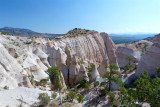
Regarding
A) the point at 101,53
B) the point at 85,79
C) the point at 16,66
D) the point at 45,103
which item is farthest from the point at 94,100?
the point at 101,53

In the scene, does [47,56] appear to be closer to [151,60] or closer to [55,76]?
[55,76]

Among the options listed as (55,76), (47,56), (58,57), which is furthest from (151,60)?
(47,56)

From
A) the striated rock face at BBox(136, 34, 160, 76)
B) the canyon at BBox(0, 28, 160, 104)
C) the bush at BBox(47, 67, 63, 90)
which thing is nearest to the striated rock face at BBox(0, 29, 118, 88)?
the canyon at BBox(0, 28, 160, 104)

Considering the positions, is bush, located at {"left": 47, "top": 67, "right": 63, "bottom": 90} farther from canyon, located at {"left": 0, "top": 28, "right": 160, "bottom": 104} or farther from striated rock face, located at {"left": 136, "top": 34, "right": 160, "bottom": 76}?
striated rock face, located at {"left": 136, "top": 34, "right": 160, "bottom": 76}

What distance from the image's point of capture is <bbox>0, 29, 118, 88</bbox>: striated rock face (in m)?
16.0

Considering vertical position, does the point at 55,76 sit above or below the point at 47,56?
below

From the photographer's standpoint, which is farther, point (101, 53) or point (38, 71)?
point (101, 53)

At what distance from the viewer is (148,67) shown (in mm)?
17266

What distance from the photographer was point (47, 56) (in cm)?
2589

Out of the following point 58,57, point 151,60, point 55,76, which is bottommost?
point 55,76

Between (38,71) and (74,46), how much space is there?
73.7 ft

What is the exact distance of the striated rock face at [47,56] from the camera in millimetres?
16013

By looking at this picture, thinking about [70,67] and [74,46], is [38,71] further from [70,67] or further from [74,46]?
[74,46]

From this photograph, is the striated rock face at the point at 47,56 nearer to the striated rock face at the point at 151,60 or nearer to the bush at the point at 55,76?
the bush at the point at 55,76
